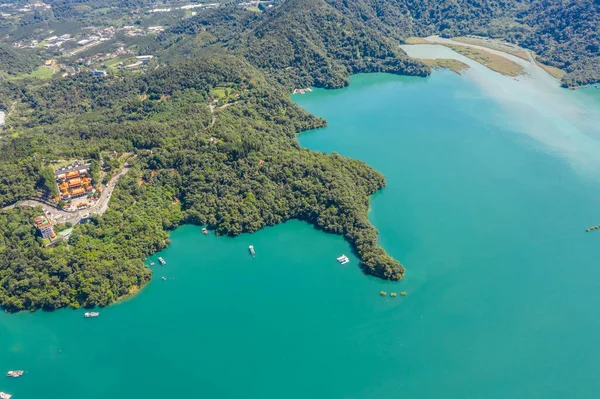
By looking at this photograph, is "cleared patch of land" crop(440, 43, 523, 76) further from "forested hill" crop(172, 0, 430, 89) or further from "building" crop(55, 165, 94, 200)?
"building" crop(55, 165, 94, 200)

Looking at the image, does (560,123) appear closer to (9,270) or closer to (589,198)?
(589,198)

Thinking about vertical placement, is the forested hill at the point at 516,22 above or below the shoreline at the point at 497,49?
above

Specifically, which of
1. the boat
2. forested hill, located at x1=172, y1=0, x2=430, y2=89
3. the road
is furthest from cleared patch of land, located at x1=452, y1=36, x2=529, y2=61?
the road

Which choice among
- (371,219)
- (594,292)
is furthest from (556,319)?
(371,219)

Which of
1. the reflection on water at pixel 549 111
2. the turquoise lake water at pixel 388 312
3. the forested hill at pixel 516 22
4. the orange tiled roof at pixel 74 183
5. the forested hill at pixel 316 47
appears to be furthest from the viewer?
the forested hill at pixel 516 22

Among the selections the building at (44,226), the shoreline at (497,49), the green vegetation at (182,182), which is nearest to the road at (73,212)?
the building at (44,226)

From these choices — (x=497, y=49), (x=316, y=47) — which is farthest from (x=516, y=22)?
(x=316, y=47)

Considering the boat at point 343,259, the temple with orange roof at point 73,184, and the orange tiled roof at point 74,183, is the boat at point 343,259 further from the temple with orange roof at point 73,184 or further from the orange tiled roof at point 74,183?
Result: the orange tiled roof at point 74,183
